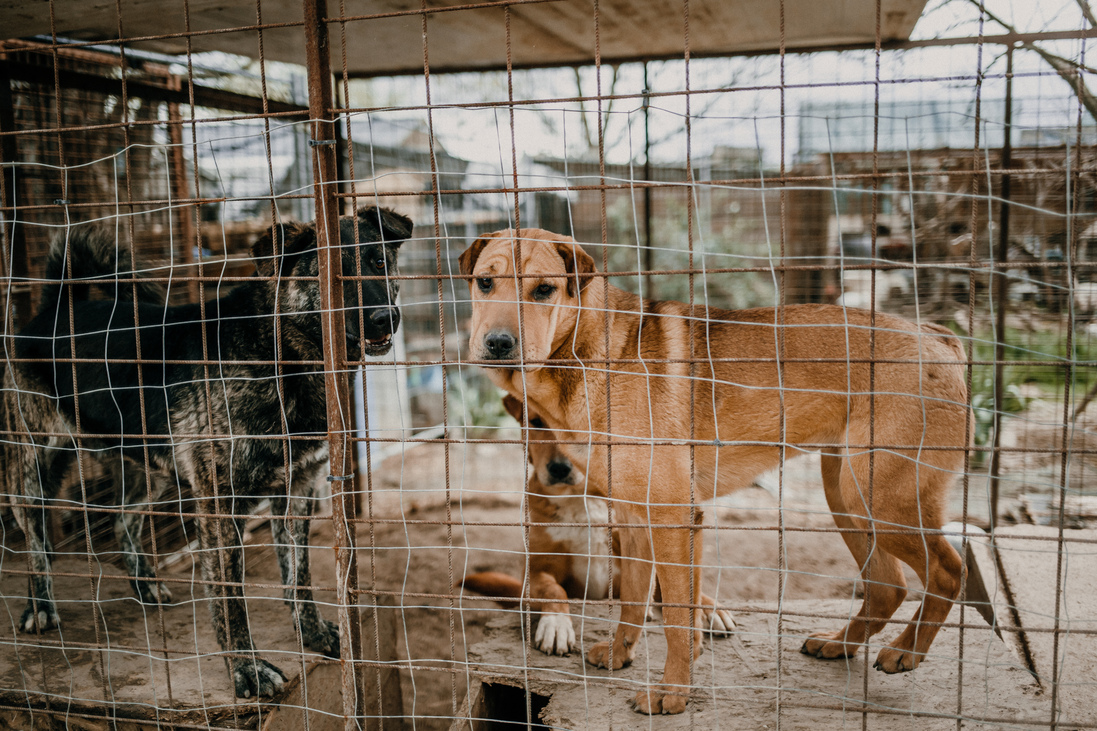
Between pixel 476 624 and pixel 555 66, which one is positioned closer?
pixel 476 624

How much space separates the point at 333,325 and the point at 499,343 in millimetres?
675

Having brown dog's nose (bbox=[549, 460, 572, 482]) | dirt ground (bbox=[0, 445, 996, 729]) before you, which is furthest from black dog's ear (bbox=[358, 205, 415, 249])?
brown dog's nose (bbox=[549, 460, 572, 482])

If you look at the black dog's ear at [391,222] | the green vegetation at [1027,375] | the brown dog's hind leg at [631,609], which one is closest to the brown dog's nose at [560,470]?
the brown dog's hind leg at [631,609]

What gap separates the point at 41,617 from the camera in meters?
3.55

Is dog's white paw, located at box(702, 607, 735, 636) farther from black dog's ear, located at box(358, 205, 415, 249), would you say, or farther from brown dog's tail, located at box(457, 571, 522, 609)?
black dog's ear, located at box(358, 205, 415, 249)

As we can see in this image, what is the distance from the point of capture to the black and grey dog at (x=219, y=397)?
3096 millimetres

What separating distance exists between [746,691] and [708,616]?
0.63 m

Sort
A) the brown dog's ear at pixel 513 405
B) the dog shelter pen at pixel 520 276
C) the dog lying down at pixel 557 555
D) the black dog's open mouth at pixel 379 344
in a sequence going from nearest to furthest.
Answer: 1. the dog shelter pen at pixel 520 276
2. the black dog's open mouth at pixel 379 344
3. the dog lying down at pixel 557 555
4. the brown dog's ear at pixel 513 405

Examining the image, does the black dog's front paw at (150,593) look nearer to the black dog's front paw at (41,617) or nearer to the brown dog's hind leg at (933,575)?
the black dog's front paw at (41,617)

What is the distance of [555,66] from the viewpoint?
4973 mm

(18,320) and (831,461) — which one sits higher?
(18,320)

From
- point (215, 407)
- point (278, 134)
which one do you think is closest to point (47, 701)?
point (215, 407)

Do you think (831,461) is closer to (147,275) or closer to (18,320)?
(147,275)

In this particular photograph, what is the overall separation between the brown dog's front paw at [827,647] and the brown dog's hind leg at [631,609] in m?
0.82
